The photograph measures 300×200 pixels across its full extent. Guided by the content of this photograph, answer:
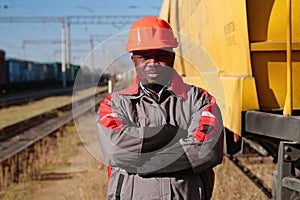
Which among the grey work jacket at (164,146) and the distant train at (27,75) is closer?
the grey work jacket at (164,146)

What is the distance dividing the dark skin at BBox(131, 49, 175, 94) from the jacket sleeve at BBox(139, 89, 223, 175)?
0.25 metres

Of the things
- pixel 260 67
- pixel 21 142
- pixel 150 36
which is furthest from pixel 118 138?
pixel 21 142

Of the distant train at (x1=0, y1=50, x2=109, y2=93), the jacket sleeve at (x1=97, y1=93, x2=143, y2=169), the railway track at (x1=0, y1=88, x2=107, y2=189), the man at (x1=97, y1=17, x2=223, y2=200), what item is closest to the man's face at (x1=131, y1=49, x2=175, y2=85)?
the man at (x1=97, y1=17, x2=223, y2=200)

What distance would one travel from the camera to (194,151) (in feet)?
7.10

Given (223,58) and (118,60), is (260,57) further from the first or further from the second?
(118,60)

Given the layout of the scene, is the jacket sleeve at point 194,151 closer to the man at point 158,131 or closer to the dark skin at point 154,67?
the man at point 158,131

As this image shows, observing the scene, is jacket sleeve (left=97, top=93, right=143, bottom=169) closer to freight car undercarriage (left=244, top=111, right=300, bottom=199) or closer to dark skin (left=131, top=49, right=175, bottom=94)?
dark skin (left=131, top=49, right=175, bottom=94)

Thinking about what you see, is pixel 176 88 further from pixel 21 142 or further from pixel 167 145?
pixel 21 142

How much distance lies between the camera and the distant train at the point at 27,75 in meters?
37.4

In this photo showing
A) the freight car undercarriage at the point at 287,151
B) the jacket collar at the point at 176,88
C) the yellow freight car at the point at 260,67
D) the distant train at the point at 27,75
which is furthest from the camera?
the distant train at the point at 27,75

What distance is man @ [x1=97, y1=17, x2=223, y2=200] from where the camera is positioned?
7.14 feet

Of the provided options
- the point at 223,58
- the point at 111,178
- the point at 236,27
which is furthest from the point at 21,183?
the point at 111,178

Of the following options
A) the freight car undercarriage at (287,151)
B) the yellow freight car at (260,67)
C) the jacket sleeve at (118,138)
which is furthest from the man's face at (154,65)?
the freight car undercarriage at (287,151)

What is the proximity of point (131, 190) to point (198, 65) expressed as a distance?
1.10 meters
